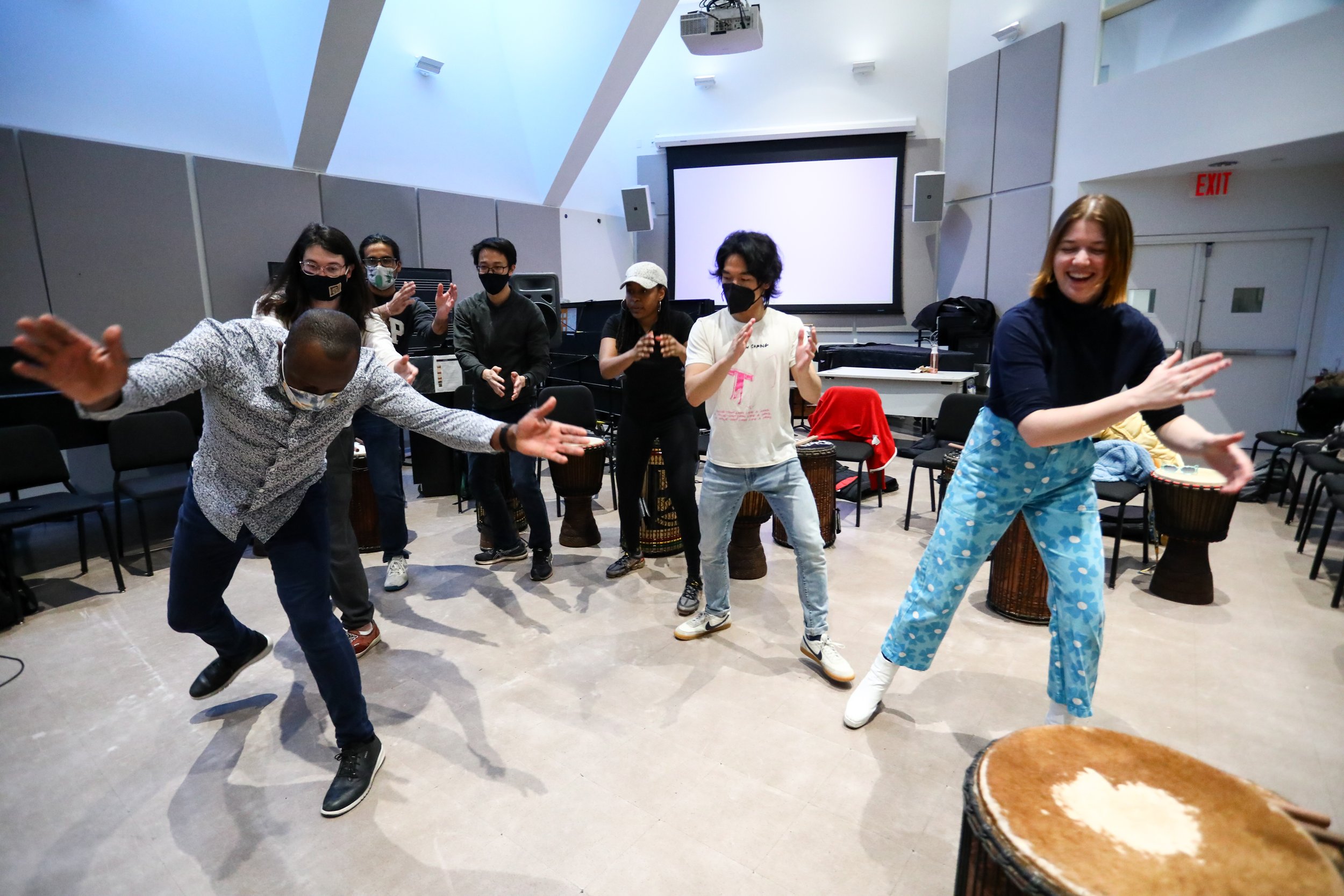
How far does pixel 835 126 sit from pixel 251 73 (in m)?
6.98

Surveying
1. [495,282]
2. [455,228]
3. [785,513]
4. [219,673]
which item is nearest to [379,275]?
[495,282]

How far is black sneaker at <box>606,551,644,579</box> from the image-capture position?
3783mm

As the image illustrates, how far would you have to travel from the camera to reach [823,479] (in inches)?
160

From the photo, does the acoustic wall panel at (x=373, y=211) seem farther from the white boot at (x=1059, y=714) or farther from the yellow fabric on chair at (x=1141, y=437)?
the white boot at (x=1059, y=714)

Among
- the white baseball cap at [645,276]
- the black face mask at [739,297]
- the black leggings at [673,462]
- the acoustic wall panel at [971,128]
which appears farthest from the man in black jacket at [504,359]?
the acoustic wall panel at [971,128]

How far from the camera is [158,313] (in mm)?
5594

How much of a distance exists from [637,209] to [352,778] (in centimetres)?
916

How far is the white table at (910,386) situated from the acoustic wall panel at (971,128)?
392cm

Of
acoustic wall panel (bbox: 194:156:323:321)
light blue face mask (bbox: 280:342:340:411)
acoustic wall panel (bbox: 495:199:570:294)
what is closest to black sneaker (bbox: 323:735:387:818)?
light blue face mask (bbox: 280:342:340:411)

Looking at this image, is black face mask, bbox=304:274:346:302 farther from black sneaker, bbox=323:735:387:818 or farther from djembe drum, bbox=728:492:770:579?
djembe drum, bbox=728:492:770:579

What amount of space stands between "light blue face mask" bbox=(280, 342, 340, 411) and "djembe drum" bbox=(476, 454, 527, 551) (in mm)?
1996

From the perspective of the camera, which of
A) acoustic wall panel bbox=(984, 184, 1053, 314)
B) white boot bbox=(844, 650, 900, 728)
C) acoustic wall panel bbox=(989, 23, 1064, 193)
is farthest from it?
acoustic wall panel bbox=(984, 184, 1053, 314)

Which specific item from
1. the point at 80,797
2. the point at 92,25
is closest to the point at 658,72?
the point at 92,25

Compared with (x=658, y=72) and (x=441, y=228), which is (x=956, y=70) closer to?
(x=658, y=72)
